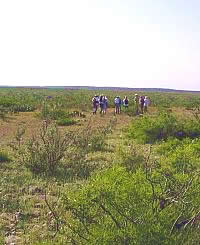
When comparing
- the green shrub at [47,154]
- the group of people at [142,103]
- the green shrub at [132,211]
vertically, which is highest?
the green shrub at [132,211]

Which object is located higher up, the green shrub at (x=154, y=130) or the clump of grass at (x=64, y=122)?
the green shrub at (x=154, y=130)

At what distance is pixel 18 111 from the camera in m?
28.7

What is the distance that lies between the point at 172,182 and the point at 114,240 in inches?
38.7

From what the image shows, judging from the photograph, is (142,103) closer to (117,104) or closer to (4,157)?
(117,104)

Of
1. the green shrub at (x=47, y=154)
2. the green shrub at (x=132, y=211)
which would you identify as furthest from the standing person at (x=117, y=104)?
the green shrub at (x=132, y=211)

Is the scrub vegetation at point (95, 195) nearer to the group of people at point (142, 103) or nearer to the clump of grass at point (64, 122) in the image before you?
the clump of grass at point (64, 122)

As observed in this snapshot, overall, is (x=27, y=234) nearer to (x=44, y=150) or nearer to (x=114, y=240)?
(x=114, y=240)

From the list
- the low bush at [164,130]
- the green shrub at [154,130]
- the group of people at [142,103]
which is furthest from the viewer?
the group of people at [142,103]

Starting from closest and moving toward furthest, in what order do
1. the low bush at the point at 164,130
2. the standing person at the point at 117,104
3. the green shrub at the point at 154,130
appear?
the green shrub at the point at 154,130 → the low bush at the point at 164,130 → the standing person at the point at 117,104

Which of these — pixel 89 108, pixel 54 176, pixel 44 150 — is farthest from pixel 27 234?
pixel 89 108

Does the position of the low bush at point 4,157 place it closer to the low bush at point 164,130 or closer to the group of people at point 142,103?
the low bush at point 164,130

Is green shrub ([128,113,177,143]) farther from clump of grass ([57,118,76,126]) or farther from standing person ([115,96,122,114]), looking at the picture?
standing person ([115,96,122,114])

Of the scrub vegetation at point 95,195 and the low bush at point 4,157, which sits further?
the low bush at point 4,157

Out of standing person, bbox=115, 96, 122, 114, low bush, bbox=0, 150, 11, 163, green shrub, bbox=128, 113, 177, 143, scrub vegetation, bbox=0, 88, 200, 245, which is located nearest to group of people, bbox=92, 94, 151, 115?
standing person, bbox=115, 96, 122, 114
